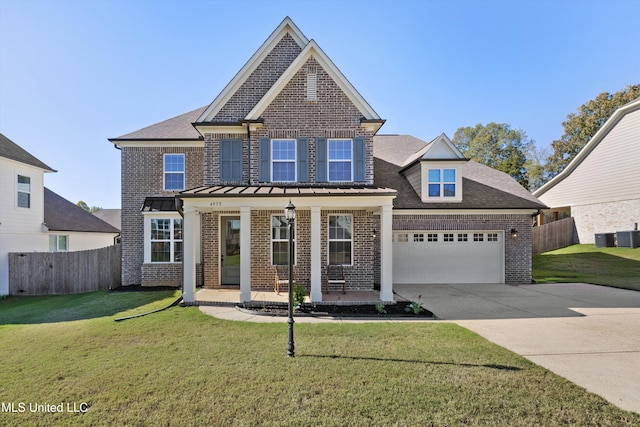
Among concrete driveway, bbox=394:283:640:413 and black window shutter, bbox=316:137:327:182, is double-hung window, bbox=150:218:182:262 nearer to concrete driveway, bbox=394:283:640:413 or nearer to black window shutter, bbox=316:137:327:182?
black window shutter, bbox=316:137:327:182

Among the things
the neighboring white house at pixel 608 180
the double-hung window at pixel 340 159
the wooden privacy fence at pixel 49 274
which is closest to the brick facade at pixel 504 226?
the double-hung window at pixel 340 159

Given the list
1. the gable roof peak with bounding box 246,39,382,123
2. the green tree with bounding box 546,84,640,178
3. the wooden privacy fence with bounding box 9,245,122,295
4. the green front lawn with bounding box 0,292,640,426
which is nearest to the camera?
the green front lawn with bounding box 0,292,640,426

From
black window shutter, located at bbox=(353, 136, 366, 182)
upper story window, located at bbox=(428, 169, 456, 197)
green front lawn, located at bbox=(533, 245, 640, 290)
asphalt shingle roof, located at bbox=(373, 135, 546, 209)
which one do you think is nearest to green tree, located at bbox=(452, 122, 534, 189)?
green front lawn, located at bbox=(533, 245, 640, 290)

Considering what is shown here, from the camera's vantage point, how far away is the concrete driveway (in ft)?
16.2

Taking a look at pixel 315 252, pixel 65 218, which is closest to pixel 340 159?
pixel 315 252

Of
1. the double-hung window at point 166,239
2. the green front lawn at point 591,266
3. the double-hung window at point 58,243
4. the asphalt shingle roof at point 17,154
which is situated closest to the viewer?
the double-hung window at point 166,239

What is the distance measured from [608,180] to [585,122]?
17709 mm

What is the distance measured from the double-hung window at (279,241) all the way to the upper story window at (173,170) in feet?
15.5

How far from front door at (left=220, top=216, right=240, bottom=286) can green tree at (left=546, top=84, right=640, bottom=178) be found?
39134 mm

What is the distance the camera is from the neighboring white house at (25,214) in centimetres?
1285

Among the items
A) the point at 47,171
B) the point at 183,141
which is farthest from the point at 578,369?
the point at 47,171

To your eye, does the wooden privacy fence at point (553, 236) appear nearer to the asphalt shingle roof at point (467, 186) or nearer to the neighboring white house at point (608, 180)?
the neighboring white house at point (608, 180)

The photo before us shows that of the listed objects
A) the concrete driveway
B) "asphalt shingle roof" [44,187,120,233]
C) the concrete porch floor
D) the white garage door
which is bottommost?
the concrete driveway

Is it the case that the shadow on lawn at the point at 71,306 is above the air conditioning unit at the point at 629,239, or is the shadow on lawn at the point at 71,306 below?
below
